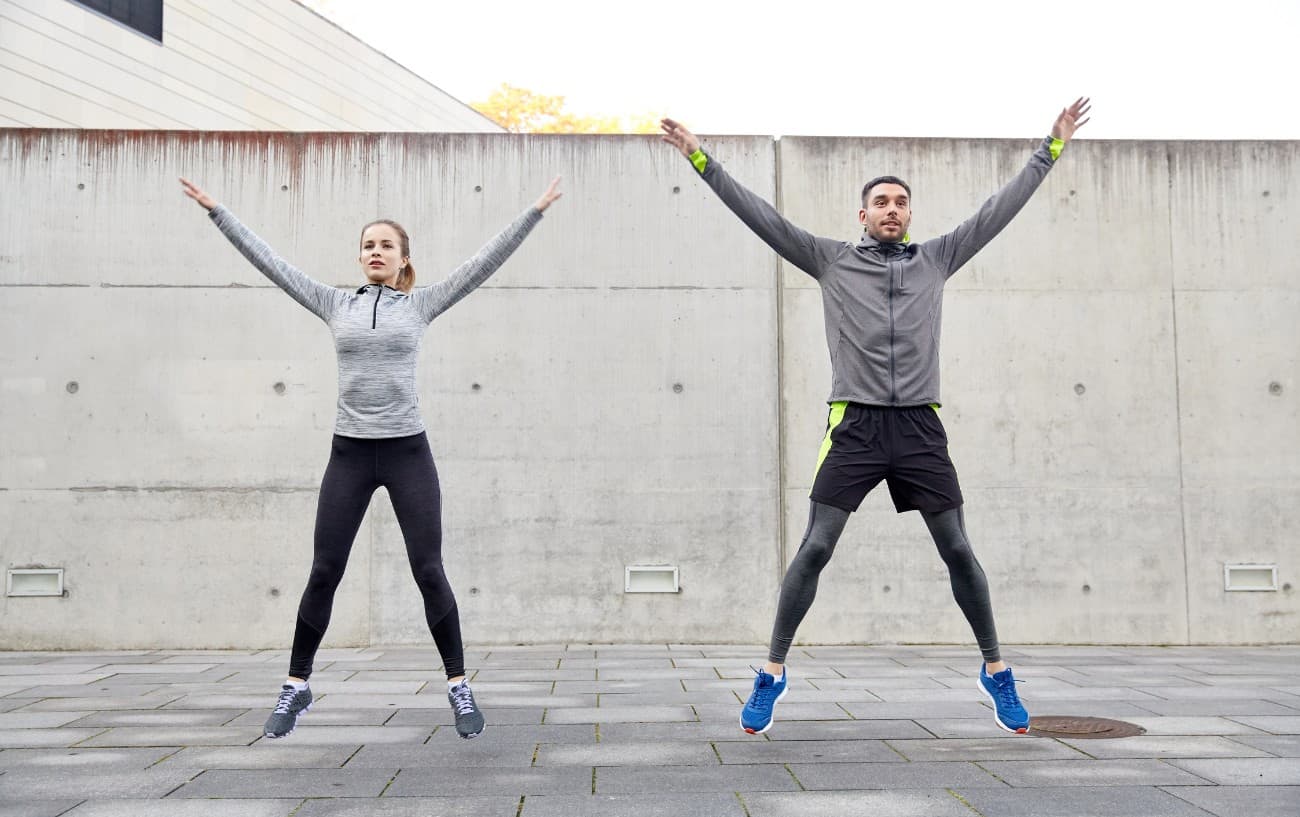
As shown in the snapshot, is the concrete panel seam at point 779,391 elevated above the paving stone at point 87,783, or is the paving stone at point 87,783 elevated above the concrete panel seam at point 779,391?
the concrete panel seam at point 779,391

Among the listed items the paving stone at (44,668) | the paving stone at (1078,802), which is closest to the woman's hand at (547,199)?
the paving stone at (1078,802)

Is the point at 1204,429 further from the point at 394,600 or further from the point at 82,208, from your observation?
the point at 82,208

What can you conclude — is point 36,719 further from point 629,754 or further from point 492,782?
point 629,754

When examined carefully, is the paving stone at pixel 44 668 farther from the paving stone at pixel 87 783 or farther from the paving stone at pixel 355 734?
the paving stone at pixel 87 783

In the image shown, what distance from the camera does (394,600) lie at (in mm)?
7086

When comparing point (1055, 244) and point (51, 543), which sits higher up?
point (1055, 244)

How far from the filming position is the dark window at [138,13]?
16.4 metres

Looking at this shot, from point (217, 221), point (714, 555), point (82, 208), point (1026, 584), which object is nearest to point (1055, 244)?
point (1026, 584)

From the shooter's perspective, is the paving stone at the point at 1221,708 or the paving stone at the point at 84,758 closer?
the paving stone at the point at 84,758

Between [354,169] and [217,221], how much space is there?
3.25m

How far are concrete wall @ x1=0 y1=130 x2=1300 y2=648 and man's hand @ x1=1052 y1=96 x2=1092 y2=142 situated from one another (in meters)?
3.14

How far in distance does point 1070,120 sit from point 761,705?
260 cm

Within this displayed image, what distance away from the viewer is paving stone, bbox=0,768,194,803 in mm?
3154

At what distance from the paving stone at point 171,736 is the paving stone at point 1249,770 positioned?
3265 mm
